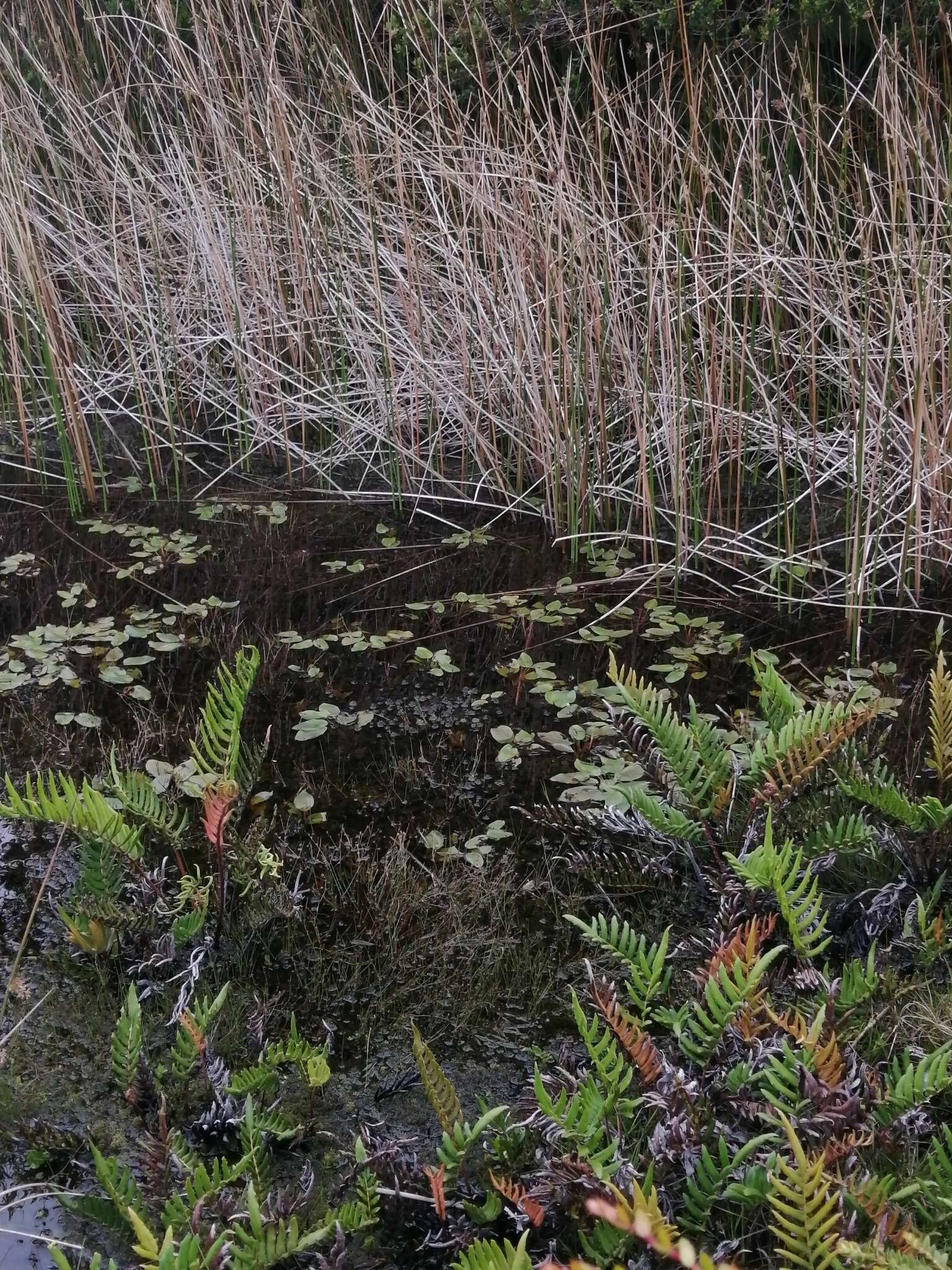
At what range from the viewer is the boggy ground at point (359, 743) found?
1531 mm

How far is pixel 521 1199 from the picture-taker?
1156mm

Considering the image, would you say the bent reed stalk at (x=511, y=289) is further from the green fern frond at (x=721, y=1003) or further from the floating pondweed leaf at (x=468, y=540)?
the green fern frond at (x=721, y=1003)

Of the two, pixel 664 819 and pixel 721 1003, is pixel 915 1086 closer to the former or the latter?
pixel 721 1003

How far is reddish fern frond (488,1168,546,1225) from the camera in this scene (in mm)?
1146

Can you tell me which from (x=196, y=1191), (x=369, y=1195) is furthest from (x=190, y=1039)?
(x=369, y=1195)

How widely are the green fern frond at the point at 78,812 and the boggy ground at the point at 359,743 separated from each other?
240 millimetres

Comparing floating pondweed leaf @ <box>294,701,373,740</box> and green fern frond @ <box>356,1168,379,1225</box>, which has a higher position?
green fern frond @ <box>356,1168,379,1225</box>

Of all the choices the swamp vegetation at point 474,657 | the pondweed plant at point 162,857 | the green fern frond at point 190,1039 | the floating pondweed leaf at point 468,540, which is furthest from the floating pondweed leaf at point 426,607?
the green fern frond at point 190,1039

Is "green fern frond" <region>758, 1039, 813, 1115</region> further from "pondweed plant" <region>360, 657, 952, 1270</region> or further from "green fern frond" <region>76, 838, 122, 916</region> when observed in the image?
"green fern frond" <region>76, 838, 122, 916</region>

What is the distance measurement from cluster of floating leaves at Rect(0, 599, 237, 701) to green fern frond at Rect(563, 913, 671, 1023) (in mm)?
1264

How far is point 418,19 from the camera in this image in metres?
3.18

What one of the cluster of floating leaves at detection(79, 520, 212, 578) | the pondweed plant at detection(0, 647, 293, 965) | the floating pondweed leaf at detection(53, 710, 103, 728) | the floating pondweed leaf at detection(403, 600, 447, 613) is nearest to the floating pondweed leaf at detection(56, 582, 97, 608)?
the cluster of floating leaves at detection(79, 520, 212, 578)

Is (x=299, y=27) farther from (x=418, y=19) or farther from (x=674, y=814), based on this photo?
(x=674, y=814)

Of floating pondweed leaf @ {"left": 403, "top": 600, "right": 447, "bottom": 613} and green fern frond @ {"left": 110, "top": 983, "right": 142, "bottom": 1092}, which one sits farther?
floating pondweed leaf @ {"left": 403, "top": 600, "right": 447, "bottom": 613}
